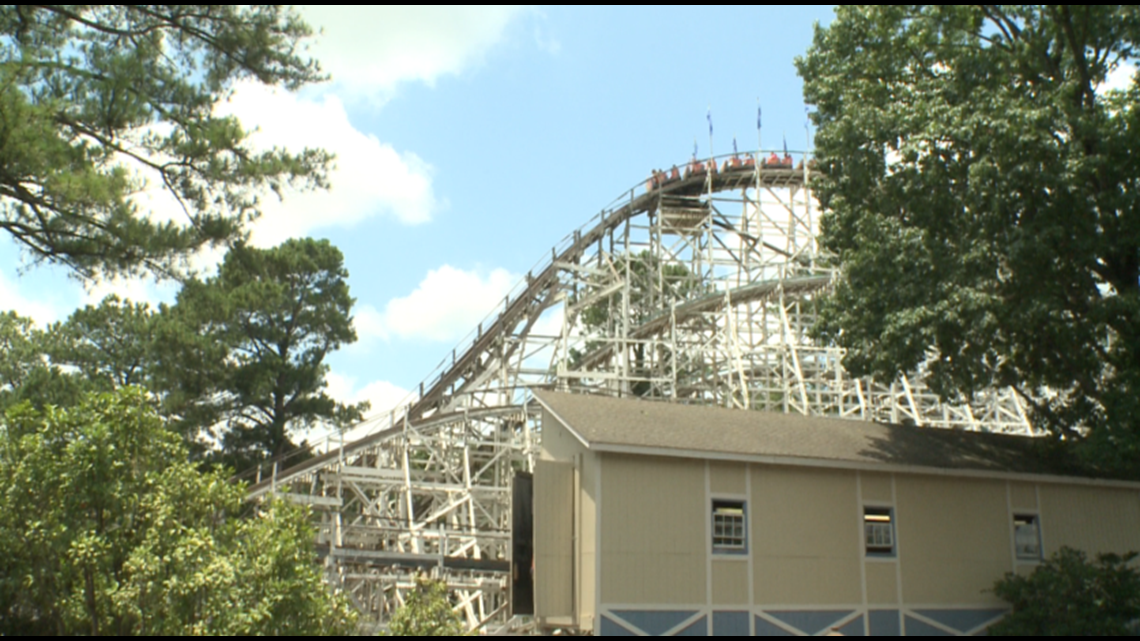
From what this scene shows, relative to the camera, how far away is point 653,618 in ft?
46.3

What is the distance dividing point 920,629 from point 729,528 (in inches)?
146

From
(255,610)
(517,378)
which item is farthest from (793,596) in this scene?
(517,378)

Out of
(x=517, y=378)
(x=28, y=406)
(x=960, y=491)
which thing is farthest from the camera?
(x=517, y=378)

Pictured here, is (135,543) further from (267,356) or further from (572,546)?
(267,356)

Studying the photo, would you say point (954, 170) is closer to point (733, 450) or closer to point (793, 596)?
point (733, 450)

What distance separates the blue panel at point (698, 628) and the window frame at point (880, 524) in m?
3.15

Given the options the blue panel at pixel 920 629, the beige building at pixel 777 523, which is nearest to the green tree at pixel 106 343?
the beige building at pixel 777 523

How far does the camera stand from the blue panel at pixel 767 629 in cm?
1464

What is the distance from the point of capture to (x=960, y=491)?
54.9 ft

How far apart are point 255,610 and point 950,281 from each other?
37.0ft

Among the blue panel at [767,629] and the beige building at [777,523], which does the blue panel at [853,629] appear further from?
the blue panel at [767,629]

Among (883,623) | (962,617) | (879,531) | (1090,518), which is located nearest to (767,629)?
(883,623)

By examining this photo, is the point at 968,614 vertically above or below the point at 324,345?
below

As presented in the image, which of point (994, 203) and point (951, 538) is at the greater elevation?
point (994, 203)
